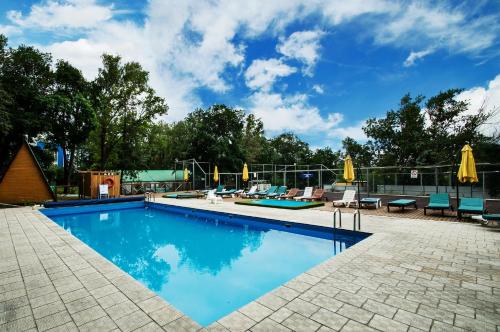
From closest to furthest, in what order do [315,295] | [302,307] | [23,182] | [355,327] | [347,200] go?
[355,327], [302,307], [315,295], [347,200], [23,182]

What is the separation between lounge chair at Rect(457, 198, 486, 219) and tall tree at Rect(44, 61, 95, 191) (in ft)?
68.7

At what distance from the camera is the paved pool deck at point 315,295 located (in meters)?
2.56

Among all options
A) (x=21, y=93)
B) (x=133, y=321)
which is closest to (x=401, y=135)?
(x=133, y=321)

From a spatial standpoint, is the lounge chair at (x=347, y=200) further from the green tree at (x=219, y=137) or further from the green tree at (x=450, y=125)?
the green tree at (x=219, y=137)

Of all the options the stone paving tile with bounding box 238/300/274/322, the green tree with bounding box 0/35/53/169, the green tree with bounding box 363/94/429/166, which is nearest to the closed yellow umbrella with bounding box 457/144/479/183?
the stone paving tile with bounding box 238/300/274/322

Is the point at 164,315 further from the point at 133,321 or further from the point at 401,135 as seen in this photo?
the point at 401,135

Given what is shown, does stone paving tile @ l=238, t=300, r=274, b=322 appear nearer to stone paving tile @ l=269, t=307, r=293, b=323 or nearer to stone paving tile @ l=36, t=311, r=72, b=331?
stone paving tile @ l=269, t=307, r=293, b=323

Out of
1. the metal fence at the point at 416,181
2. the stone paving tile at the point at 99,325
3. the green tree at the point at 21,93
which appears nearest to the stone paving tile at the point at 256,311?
the stone paving tile at the point at 99,325

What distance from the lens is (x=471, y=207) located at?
27.1 ft

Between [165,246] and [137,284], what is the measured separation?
4.79 metres

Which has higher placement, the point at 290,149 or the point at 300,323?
the point at 290,149

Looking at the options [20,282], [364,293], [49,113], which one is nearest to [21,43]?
[49,113]

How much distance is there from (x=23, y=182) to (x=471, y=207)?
65.7ft

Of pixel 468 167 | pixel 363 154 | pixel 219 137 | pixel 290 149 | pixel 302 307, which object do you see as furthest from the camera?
pixel 290 149
